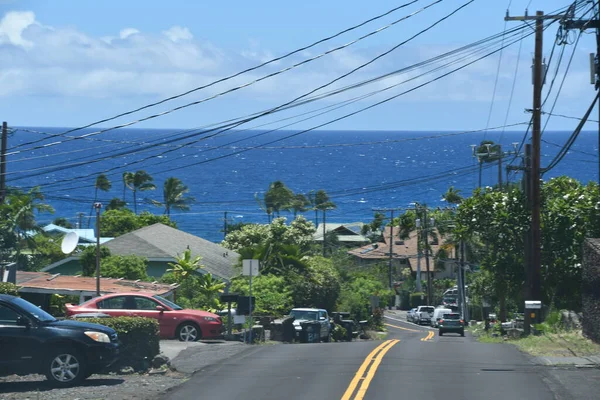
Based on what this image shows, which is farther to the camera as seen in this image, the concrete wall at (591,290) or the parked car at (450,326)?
the parked car at (450,326)

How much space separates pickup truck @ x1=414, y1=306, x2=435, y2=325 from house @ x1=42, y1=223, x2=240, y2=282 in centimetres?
2137

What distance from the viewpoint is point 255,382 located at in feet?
54.0

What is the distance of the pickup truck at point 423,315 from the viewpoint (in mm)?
65875

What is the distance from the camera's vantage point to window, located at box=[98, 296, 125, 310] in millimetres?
25281

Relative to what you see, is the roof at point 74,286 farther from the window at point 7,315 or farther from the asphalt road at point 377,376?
the window at point 7,315

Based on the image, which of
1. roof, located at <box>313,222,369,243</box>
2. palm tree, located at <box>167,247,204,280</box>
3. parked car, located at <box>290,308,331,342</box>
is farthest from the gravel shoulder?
Result: roof, located at <box>313,222,369,243</box>

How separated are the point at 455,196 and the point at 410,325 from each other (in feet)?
57.7

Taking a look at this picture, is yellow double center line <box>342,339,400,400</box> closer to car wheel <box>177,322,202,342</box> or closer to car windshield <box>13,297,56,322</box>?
car wheel <box>177,322,202,342</box>

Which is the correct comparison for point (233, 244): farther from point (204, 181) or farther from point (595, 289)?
point (204, 181)

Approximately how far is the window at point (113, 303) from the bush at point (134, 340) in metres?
6.90

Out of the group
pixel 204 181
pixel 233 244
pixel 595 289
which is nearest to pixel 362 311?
pixel 233 244

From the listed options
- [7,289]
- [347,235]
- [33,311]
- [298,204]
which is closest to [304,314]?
[7,289]

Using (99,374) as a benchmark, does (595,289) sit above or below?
above

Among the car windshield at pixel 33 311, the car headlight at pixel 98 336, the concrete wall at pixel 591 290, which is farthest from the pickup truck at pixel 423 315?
the car windshield at pixel 33 311
